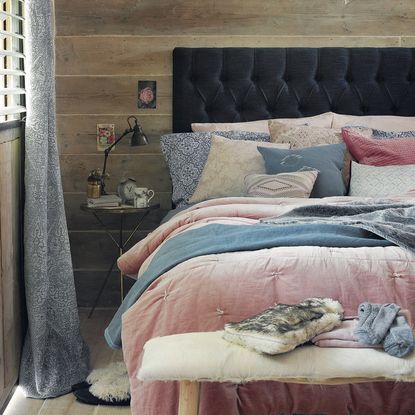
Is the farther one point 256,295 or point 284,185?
point 284,185

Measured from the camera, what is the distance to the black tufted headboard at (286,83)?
452 centimetres

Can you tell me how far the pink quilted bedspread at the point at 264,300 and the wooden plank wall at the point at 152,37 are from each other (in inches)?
82.6

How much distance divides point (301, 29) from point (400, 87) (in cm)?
64

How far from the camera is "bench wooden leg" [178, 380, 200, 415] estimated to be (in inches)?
85.6

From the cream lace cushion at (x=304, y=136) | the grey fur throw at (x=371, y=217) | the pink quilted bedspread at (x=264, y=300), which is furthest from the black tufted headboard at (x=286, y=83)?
the pink quilted bedspread at (x=264, y=300)

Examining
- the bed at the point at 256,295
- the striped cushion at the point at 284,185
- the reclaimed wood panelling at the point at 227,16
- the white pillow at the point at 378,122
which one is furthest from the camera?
the reclaimed wood panelling at the point at 227,16

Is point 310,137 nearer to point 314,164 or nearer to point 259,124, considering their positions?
point 314,164

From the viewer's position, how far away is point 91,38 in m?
4.55

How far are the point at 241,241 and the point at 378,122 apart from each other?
73.8 inches

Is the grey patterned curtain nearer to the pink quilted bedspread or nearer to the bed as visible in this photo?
the bed

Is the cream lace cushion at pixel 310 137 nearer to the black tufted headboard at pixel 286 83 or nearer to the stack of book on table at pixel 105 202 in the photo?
the black tufted headboard at pixel 286 83

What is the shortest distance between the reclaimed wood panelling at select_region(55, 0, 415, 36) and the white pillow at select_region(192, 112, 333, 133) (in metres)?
0.51

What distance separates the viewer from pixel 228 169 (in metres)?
3.98

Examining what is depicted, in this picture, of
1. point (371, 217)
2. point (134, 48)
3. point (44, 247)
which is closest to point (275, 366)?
point (371, 217)
